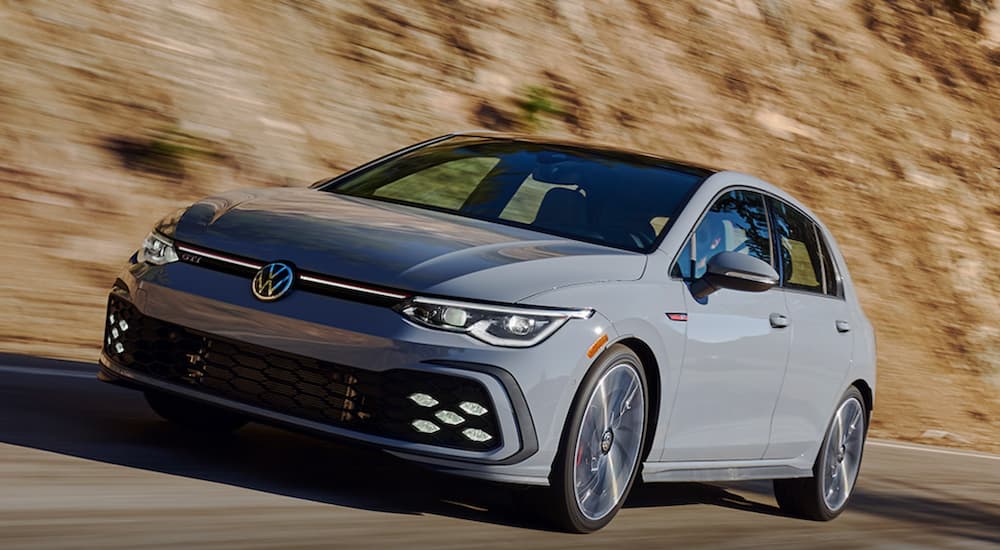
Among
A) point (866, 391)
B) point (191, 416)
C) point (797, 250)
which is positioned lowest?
point (191, 416)

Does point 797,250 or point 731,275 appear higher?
point 731,275

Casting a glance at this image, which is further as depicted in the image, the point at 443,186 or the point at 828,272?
the point at 828,272

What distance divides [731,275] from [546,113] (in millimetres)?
10653

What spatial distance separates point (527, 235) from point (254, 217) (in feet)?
3.48

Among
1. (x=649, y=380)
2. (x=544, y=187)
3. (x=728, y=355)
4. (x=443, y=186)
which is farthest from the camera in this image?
(x=443, y=186)

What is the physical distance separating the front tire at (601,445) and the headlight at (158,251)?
1581 mm

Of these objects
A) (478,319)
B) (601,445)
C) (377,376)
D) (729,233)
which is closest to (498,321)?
(478,319)

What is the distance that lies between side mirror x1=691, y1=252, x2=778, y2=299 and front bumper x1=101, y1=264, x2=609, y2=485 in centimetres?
94

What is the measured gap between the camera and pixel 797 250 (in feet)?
25.2

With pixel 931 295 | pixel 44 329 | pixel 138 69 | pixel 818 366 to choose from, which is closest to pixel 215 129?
pixel 138 69

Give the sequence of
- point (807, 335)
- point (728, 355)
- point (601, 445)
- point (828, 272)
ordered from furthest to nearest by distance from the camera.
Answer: point (828, 272)
point (807, 335)
point (728, 355)
point (601, 445)

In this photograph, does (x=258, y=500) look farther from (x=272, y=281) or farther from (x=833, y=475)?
(x=833, y=475)

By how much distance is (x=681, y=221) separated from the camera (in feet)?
20.9

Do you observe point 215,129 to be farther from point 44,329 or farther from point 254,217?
point 254,217
